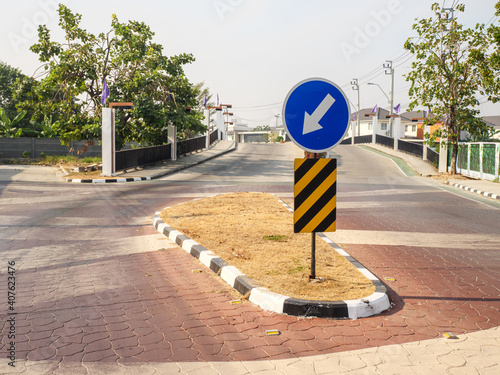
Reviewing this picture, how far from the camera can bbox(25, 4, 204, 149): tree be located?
26.2 metres

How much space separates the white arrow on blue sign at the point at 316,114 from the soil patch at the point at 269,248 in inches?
59.3

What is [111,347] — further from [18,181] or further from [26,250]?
[18,181]

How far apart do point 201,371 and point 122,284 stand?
98.9 inches

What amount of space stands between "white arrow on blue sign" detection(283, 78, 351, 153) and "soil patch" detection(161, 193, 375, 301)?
4.94ft

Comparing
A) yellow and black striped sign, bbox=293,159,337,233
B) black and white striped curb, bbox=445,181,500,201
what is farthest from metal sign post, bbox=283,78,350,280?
black and white striped curb, bbox=445,181,500,201

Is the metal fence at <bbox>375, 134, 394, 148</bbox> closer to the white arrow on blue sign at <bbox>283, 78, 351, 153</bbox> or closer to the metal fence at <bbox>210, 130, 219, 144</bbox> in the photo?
the metal fence at <bbox>210, 130, 219, 144</bbox>

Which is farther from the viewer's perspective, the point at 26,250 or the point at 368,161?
the point at 368,161

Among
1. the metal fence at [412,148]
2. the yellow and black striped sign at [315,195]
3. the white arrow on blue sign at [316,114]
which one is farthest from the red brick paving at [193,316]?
the metal fence at [412,148]

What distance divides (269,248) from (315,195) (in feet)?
6.42

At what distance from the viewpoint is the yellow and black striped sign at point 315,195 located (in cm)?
550

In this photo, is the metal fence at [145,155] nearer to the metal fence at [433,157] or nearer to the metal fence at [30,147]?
the metal fence at [30,147]

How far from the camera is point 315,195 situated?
5547 millimetres

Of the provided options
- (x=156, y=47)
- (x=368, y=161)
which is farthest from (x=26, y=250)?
(x=368, y=161)

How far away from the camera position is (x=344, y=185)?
66.0 feet
